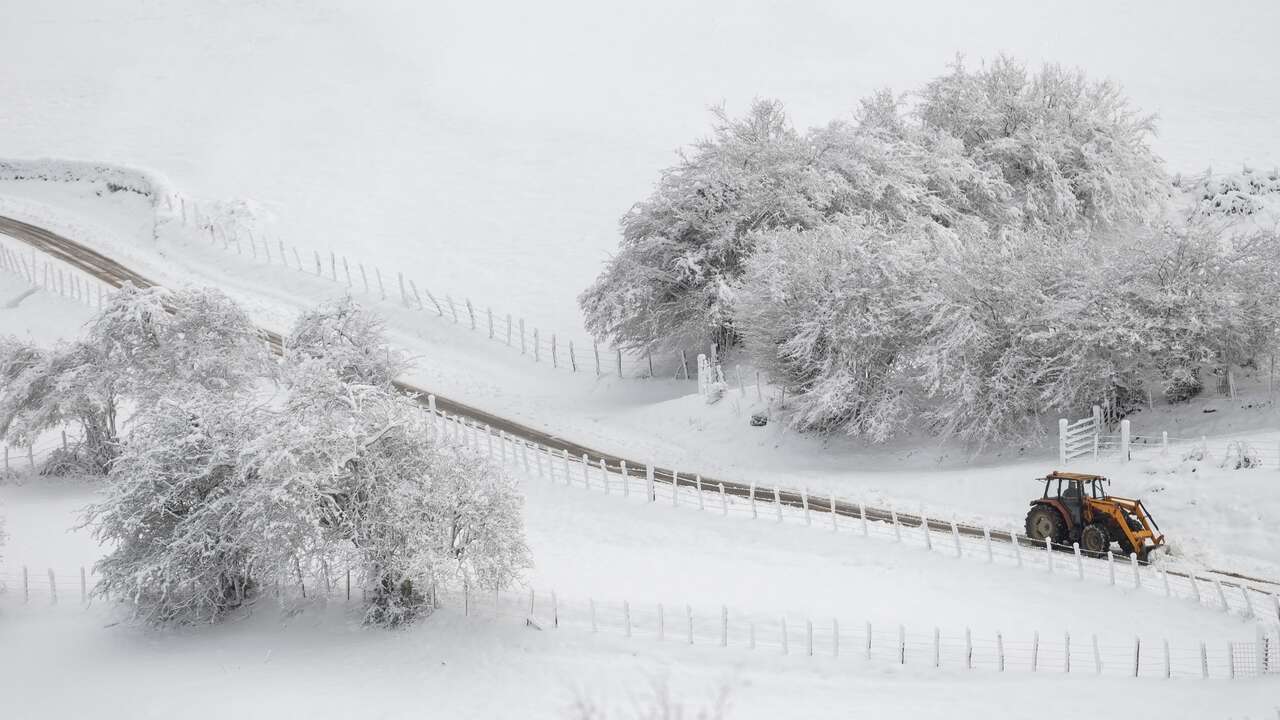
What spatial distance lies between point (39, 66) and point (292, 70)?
21.8 metres

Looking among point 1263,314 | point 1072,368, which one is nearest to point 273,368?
point 1072,368

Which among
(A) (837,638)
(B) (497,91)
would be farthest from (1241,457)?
(B) (497,91)

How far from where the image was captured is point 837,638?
870 inches

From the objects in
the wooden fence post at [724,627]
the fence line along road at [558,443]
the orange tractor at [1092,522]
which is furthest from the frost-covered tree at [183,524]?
the orange tractor at [1092,522]

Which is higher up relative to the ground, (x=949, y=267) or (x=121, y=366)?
(x=949, y=267)

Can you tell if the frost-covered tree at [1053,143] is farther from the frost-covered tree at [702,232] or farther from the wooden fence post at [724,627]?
the wooden fence post at [724,627]

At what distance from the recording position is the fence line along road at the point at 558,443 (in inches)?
1101

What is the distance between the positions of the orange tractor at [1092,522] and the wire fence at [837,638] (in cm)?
333

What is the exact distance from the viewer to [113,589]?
24.8 metres

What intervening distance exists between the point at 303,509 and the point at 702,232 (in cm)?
2397

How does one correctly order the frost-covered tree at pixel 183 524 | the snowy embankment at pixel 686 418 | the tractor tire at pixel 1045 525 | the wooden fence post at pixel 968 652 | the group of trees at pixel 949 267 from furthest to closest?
the group of trees at pixel 949 267, the snowy embankment at pixel 686 418, the tractor tire at pixel 1045 525, the frost-covered tree at pixel 183 524, the wooden fence post at pixel 968 652

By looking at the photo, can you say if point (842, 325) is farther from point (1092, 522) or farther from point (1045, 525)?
point (1092, 522)

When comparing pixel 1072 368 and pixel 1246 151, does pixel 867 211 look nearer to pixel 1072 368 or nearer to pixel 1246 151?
pixel 1072 368

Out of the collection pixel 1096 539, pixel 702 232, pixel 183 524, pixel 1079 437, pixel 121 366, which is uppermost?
pixel 702 232
